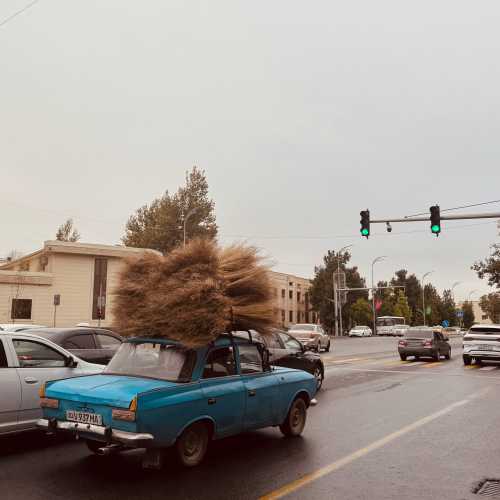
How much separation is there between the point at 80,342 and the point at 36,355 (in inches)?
125

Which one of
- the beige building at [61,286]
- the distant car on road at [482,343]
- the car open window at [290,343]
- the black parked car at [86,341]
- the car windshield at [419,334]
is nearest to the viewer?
the black parked car at [86,341]

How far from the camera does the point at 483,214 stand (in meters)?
20.6

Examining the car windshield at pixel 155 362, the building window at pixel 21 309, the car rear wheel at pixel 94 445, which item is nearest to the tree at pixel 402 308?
the building window at pixel 21 309

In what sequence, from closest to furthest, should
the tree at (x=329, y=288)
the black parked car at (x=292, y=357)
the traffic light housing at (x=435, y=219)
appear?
the black parked car at (x=292, y=357), the traffic light housing at (x=435, y=219), the tree at (x=329, y=288)

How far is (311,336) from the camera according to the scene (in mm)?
30281

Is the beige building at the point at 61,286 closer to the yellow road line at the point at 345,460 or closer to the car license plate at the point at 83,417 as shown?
the yellow road line at the point at 345,460

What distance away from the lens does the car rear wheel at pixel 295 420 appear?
26.0ft

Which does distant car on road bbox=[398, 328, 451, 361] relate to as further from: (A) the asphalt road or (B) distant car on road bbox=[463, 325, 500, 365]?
(A) the asphalt road

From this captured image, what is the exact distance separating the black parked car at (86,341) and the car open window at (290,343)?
4.97 metres

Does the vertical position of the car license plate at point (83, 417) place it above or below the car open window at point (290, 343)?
below

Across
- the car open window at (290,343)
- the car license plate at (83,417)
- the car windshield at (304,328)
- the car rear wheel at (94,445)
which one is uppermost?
the car windshield at (304,328)

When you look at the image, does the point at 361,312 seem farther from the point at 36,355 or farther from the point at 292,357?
the point at 36,355

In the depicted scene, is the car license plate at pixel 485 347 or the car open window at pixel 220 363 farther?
the car license plate at pixel 485 347

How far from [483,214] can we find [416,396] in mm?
10270
